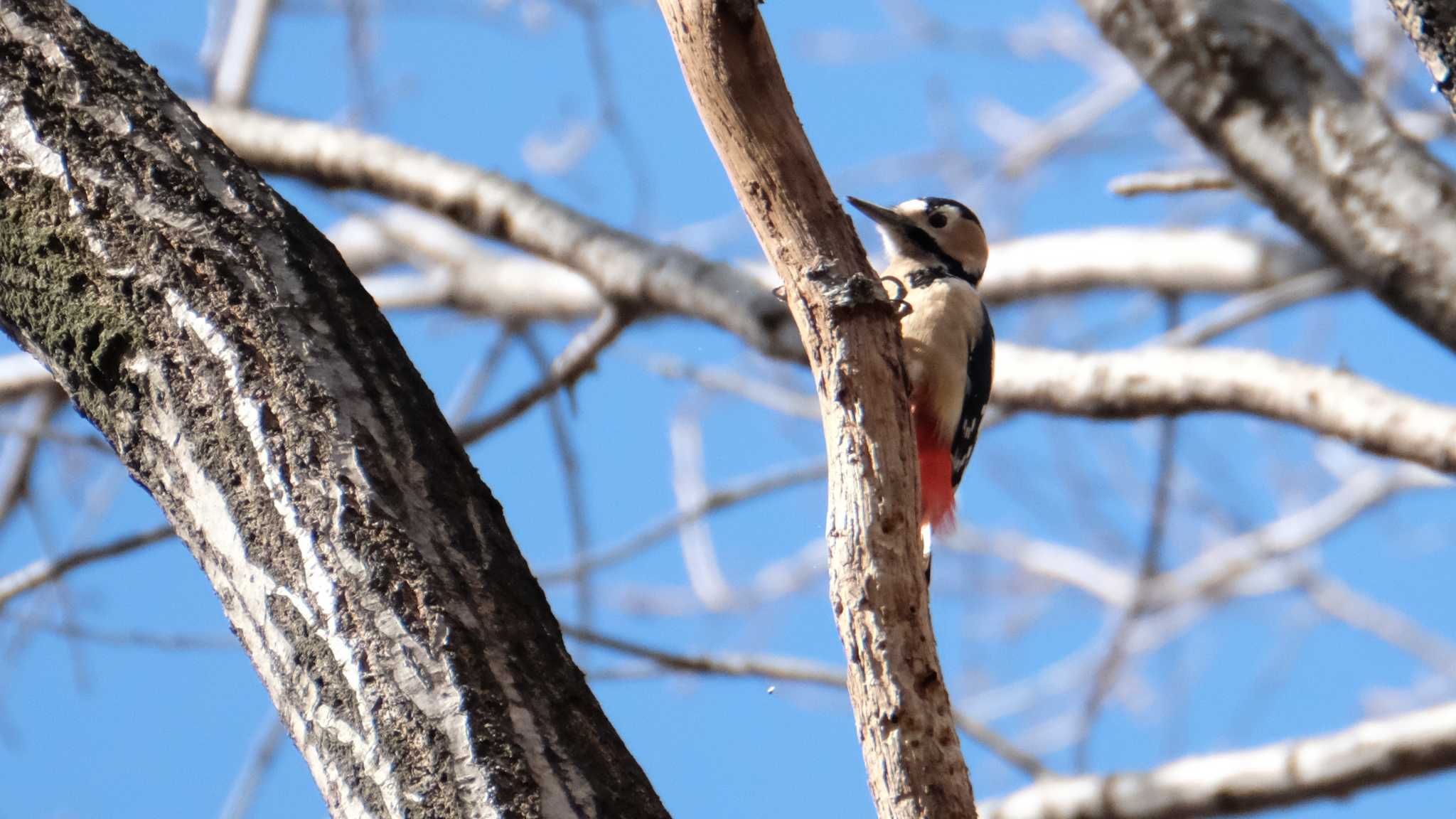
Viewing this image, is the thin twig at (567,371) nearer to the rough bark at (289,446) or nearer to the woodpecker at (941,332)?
the woodpecker at (941,332)

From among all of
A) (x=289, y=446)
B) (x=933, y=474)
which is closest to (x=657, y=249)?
(x=933, y=474)

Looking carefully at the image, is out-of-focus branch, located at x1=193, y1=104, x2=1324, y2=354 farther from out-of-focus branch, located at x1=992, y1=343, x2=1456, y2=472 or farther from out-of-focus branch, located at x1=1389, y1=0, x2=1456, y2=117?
out-of-focus branch, located at x1=1389, y1=0, x2=1456, y2=117

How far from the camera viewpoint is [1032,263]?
534 centimetres

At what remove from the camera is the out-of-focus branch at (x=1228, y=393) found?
3459mm

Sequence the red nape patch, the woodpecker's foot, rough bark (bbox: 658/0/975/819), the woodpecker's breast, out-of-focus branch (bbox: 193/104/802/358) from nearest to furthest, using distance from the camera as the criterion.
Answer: rough bark (bbox: 658/0/975/819) < the woodpecker's foot < out-of-focus branch (bbox: 193/104/802/358) < the woodpecker's breast < the red nape patch

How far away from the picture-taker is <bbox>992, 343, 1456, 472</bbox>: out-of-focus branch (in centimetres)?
346

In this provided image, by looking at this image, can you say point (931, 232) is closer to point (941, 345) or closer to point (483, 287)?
point (941, 345)

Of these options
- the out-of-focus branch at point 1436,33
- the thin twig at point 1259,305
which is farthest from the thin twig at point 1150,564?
the out-of-focus branch at point 1436,33

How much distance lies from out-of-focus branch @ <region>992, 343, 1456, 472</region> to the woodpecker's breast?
130 mm

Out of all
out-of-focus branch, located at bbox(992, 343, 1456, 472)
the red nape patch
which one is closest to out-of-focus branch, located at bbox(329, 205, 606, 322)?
the red nape patch

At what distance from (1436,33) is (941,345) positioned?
220cm

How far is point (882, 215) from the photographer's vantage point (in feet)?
16.2

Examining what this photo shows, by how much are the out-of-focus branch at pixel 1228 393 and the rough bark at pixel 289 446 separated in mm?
2235

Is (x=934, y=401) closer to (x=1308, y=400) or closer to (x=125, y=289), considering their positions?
(x=1308, y=400)
